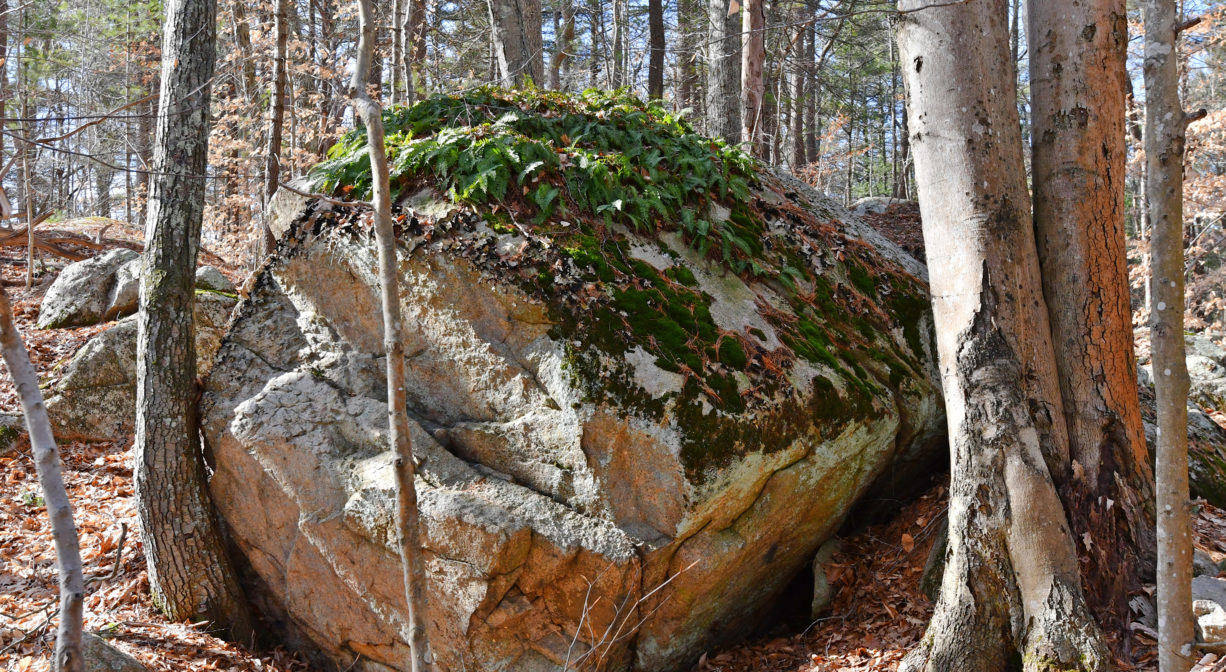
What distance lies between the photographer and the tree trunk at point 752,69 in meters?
10.2

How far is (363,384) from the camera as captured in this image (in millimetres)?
5621

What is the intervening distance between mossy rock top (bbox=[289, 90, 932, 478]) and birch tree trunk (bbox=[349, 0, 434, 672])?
54.7 inches

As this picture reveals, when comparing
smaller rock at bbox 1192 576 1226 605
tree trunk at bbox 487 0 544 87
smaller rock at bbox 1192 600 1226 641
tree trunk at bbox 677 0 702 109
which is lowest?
smaller rock at bbox 1192 600 1226 641

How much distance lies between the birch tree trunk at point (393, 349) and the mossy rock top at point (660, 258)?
4.56ft

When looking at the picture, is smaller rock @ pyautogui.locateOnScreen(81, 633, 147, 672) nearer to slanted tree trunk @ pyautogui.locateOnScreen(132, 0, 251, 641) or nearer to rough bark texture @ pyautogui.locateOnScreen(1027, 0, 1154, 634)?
slanted tree trunk @ pyautogui.locateOnScreen(132, 0, 251, 641)

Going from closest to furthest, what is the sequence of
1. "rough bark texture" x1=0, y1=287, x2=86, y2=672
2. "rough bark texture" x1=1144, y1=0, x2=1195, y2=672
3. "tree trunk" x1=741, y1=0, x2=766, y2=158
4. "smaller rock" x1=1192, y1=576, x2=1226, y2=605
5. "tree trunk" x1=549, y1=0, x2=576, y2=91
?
"rough bark texture" x1=0, y1=287, x2=86, y2=672 → "rough bark texture" x1=1144, y1=0, x2=1195, y2=672 → "smaller rock" x1=1192, y1=576, x2=1226, y2=605 → "tree trunk" x1=741, y1=0, x2=766, y2=158 → "tree trunk" x1=549, y1=0, x2=576, y2=91

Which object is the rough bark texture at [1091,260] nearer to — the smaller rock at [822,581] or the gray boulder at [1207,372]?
the smaller rock at [822,581]

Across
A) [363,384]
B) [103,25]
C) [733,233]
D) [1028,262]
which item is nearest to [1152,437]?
[1028,262]

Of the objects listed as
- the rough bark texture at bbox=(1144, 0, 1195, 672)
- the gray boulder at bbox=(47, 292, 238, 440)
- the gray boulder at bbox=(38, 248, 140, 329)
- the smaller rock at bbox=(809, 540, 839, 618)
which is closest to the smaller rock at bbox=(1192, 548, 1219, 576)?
the rough bark texture at bbox=(1144, 0, 1195, 672)

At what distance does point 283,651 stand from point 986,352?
567 centimetres

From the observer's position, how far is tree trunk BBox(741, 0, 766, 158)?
10211mm

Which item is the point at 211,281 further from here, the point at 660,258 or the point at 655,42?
the point at 655,42

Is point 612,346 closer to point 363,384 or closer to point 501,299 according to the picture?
point 501,299

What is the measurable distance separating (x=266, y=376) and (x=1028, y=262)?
545 cm
